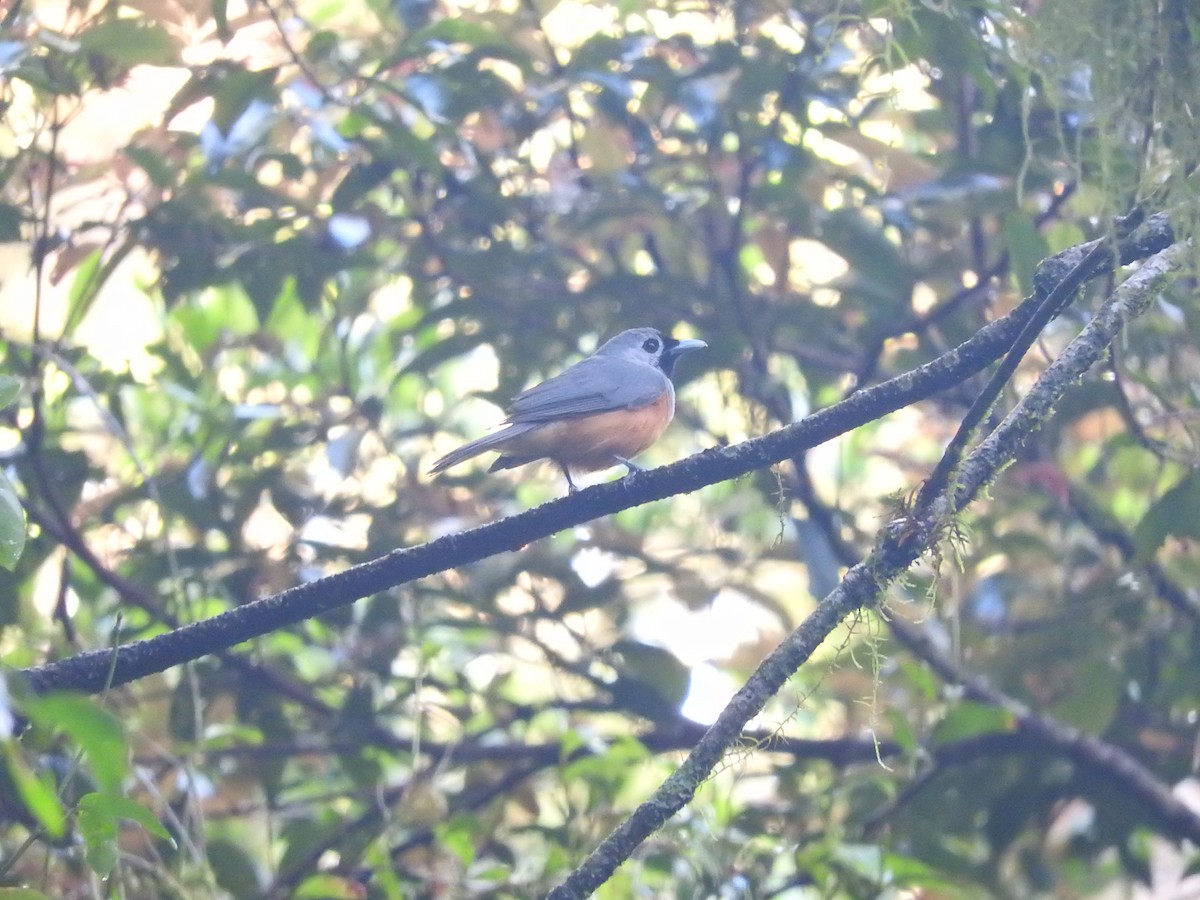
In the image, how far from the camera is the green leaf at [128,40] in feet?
11.5

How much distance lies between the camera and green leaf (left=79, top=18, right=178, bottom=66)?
3514mm

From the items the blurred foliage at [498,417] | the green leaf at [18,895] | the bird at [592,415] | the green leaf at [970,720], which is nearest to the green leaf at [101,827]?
the green leaf at [18,895]

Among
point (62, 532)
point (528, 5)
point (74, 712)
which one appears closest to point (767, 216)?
point (528, 5)

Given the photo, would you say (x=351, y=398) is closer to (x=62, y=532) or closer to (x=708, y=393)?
(x=62, y=532)

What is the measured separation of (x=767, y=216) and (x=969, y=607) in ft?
5.58

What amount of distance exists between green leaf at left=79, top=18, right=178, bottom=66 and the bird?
1.73 m

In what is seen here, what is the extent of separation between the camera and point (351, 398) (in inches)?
189

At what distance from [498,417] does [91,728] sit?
3635 millimetres

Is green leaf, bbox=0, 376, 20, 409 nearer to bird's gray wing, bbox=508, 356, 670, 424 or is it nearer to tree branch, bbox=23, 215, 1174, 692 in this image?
tree branch, bbox=23, 215, 1174, 692

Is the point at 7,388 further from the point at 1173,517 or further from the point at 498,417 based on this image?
the point at 1173,517

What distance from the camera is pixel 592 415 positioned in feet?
16.6

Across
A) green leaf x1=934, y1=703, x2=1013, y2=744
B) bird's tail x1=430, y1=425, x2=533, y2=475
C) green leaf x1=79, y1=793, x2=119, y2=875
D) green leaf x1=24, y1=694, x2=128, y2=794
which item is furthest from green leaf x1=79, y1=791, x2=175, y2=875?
green leaf x1=934, y1=703, x2=1013, y2=744

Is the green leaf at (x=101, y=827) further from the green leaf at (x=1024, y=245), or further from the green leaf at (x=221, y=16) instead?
the green leaf at (x=1024, y=245)

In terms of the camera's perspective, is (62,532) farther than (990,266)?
No
